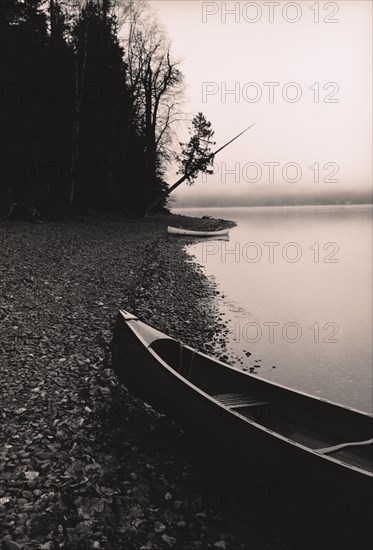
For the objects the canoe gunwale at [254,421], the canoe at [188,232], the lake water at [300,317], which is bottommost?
the lake water at [300,317]

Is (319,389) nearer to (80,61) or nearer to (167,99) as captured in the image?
(80,61)

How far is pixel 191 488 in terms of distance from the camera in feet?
18.4

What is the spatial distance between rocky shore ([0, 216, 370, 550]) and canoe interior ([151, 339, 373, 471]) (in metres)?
0.93

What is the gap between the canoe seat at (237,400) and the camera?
21.0ft

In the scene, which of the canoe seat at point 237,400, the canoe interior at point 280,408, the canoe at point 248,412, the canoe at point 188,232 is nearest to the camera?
the canoe at point 248,412

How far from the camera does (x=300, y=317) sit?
1817cm

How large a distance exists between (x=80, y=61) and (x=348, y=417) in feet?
107

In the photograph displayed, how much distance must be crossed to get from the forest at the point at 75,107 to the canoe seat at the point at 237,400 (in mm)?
22154

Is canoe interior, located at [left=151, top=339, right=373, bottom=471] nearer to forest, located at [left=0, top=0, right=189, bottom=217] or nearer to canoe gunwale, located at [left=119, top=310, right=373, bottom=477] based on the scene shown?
canoe gunwale, located at [left=119, top=310, right=373, bottom=477]

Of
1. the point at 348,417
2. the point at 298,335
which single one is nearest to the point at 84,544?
the point at 348,417

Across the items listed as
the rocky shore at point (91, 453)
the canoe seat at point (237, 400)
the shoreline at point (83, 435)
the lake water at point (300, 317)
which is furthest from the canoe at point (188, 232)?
the canoe seat at point (237, 400)

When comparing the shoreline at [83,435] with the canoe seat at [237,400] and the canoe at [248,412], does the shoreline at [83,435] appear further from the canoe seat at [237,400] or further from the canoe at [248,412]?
the canoe seat at [237,400]

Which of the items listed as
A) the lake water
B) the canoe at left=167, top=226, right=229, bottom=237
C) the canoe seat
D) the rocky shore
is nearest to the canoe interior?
the canoe seat

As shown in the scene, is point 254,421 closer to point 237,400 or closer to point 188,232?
point 237,400
